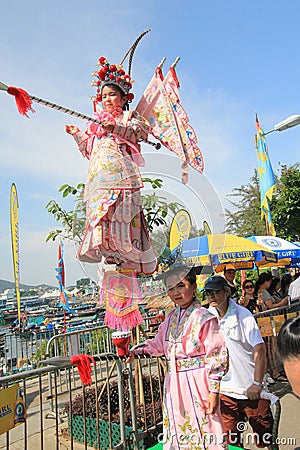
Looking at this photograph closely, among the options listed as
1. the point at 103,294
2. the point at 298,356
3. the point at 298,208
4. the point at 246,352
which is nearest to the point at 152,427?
the point at 246,352

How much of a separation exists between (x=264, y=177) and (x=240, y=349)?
6.85 m

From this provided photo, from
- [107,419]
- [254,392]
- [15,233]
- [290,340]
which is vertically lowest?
[107,419]

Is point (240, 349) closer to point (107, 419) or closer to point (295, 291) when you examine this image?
point (107, 419)

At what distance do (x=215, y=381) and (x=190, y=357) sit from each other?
0.69 feet

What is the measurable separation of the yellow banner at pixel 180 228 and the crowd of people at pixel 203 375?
0.65 ft

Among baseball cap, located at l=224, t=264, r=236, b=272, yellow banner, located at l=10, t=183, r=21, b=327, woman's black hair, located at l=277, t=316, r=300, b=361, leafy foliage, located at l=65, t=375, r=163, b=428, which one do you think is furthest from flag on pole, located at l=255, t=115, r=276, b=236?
woman's black hair, located at l=277, t=316, r=300, b=361

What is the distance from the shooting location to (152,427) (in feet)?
13.8

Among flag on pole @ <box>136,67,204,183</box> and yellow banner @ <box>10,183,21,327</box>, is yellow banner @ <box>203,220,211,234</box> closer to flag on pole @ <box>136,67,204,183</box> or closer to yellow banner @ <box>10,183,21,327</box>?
flag on pole @ <box>136,67,204,183</box>

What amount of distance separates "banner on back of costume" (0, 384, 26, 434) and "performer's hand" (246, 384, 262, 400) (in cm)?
166

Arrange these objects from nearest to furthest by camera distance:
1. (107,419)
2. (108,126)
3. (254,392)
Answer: (108,126)
(254,392)
(107,419)

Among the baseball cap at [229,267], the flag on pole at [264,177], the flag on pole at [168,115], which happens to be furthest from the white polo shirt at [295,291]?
the flag on pole at [168,115]

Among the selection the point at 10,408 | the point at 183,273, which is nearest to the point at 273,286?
the point at 183,273

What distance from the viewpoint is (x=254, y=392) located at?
2.99m

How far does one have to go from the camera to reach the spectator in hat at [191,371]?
7.61 ft
